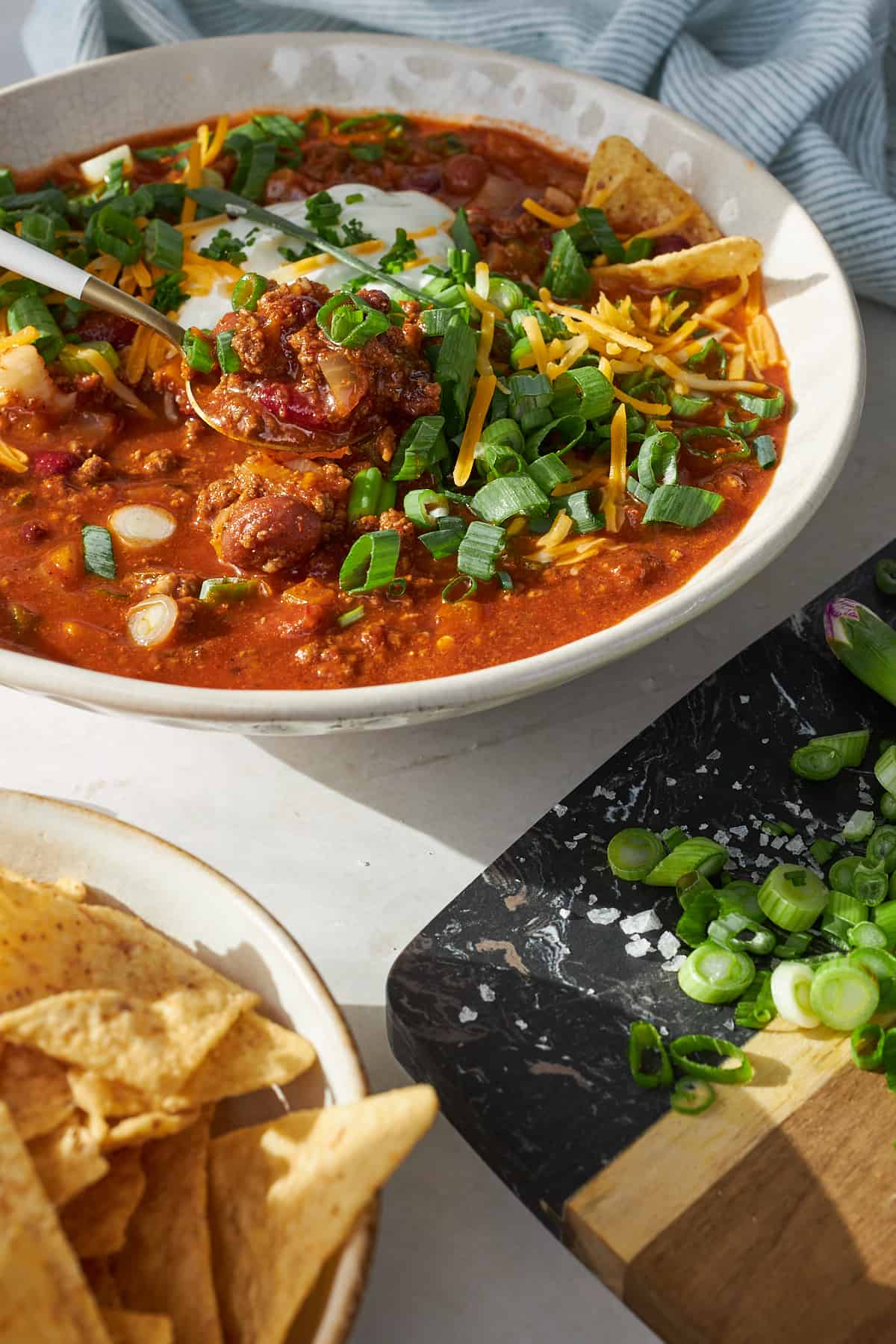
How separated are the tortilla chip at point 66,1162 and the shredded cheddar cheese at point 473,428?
68.6 inches

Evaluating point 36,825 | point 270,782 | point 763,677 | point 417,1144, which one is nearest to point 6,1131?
point 36,825

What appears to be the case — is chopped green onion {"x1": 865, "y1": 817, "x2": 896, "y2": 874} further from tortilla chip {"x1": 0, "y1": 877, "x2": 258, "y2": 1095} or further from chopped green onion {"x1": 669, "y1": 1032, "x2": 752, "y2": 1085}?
tortilla chip {"x1": 0, "y1": 877, "x2": 258, "y2": 1095}

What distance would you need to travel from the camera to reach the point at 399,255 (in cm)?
368

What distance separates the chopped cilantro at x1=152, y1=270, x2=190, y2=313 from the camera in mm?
3555

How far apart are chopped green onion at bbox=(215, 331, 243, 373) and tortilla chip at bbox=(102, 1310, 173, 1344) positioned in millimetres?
2155

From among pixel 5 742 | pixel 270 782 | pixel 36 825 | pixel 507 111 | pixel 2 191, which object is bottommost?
pixel 5 742

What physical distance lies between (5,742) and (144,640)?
21.4 inches

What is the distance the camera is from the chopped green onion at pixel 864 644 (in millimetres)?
2932

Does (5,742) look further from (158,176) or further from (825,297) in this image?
(825,297)

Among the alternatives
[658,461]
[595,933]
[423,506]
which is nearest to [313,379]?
[423,506]

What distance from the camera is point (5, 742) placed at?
120 inches

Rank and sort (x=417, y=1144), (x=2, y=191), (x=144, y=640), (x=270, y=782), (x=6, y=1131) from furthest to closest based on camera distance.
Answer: (x=2, y=191)
(x=270, y=782)
(x=144, y=640)
(x=417, y=1144)
(x=6, y=1131)

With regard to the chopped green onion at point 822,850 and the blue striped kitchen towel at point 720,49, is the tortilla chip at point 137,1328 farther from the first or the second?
the blue striped kitchen towel at point 720,49

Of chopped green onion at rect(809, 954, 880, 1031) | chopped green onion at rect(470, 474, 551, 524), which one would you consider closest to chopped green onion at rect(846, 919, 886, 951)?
chopped green onion at rect(809, 954, 880, 1031)
